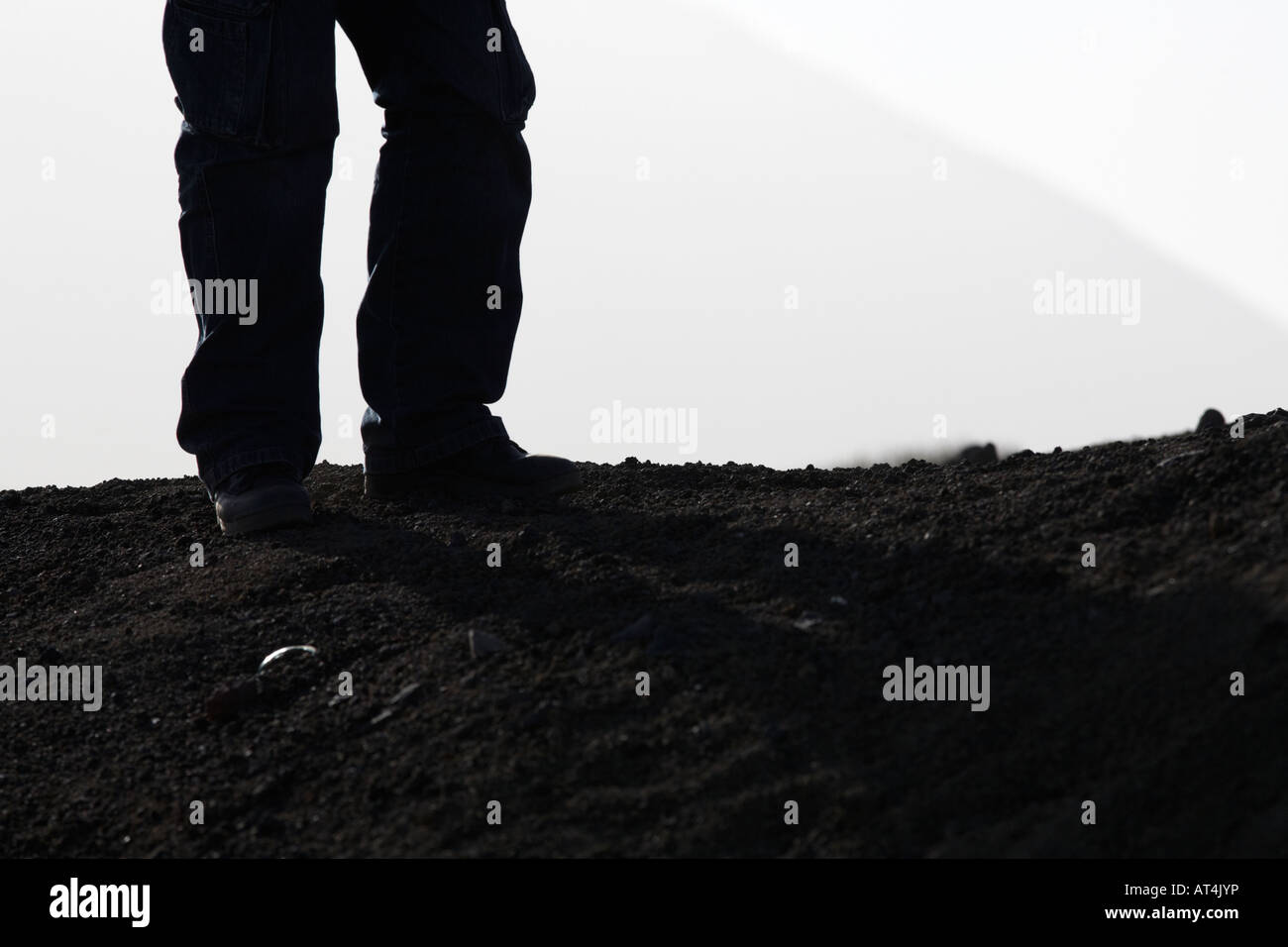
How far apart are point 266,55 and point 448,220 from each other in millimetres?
595

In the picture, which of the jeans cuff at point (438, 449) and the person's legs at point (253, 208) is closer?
the person's legs at point (253, 208)

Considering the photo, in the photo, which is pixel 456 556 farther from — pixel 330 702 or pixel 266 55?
pixel 266 55

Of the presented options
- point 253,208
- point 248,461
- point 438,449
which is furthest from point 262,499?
point 253,208

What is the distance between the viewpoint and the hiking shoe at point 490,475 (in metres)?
3.63

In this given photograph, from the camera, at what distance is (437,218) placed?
3.57m

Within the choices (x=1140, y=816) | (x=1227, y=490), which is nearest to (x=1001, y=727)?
(x=1140, y=816)

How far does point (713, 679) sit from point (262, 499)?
1.55 meters

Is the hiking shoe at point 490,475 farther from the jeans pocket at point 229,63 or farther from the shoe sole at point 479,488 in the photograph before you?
the jeans pocket at point 229,63

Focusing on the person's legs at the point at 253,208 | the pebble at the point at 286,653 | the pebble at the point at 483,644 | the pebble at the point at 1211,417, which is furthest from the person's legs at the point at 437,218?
the pebble at the point at 1211,417

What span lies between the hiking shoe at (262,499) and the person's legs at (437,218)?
0.99 feet

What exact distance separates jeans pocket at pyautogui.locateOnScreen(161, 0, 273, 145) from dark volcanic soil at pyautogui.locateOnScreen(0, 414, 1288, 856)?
0.98 meters

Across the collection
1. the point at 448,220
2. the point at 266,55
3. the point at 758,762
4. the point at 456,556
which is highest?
the point at 266,55
